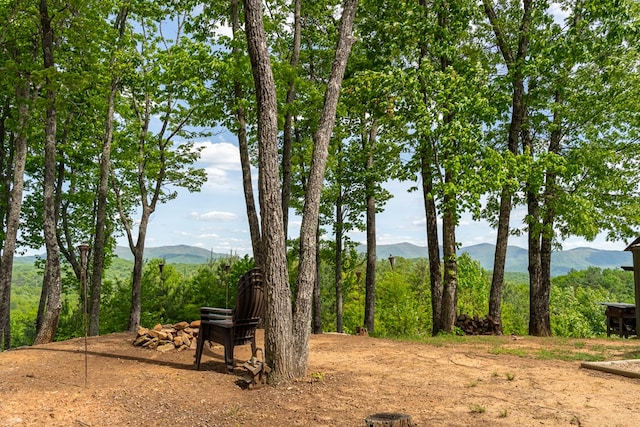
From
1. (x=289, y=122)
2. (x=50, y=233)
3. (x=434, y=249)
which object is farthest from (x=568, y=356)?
(x=50, y=233)

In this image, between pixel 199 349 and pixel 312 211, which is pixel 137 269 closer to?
pixel 199 349

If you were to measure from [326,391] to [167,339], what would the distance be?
14.1ft

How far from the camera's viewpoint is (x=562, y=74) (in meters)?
12.6

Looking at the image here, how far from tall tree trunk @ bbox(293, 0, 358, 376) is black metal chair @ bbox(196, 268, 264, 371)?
27.4 inches

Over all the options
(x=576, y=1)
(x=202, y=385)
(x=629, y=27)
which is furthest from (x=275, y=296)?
(x=576, y=1)

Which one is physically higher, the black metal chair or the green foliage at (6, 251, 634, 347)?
the black metal chair

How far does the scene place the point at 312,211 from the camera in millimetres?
6512

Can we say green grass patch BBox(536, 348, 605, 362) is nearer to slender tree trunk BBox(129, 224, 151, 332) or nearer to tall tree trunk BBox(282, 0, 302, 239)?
tall tree trunk BBox(282, 0, 302, 239)

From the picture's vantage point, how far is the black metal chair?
21.4 feet

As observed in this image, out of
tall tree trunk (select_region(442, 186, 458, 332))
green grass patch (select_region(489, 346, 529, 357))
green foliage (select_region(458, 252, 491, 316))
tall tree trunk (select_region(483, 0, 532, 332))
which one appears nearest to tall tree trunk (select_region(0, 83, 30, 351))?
tall tree trunk (select_region(442, 186, 458, 332))

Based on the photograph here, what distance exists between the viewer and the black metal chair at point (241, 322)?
6.52 meters

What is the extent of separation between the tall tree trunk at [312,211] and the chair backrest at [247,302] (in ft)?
2.23

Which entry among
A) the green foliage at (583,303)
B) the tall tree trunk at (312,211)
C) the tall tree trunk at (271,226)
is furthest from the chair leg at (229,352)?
the green foliage at (583,303)

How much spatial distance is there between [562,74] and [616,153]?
9.21 ft
